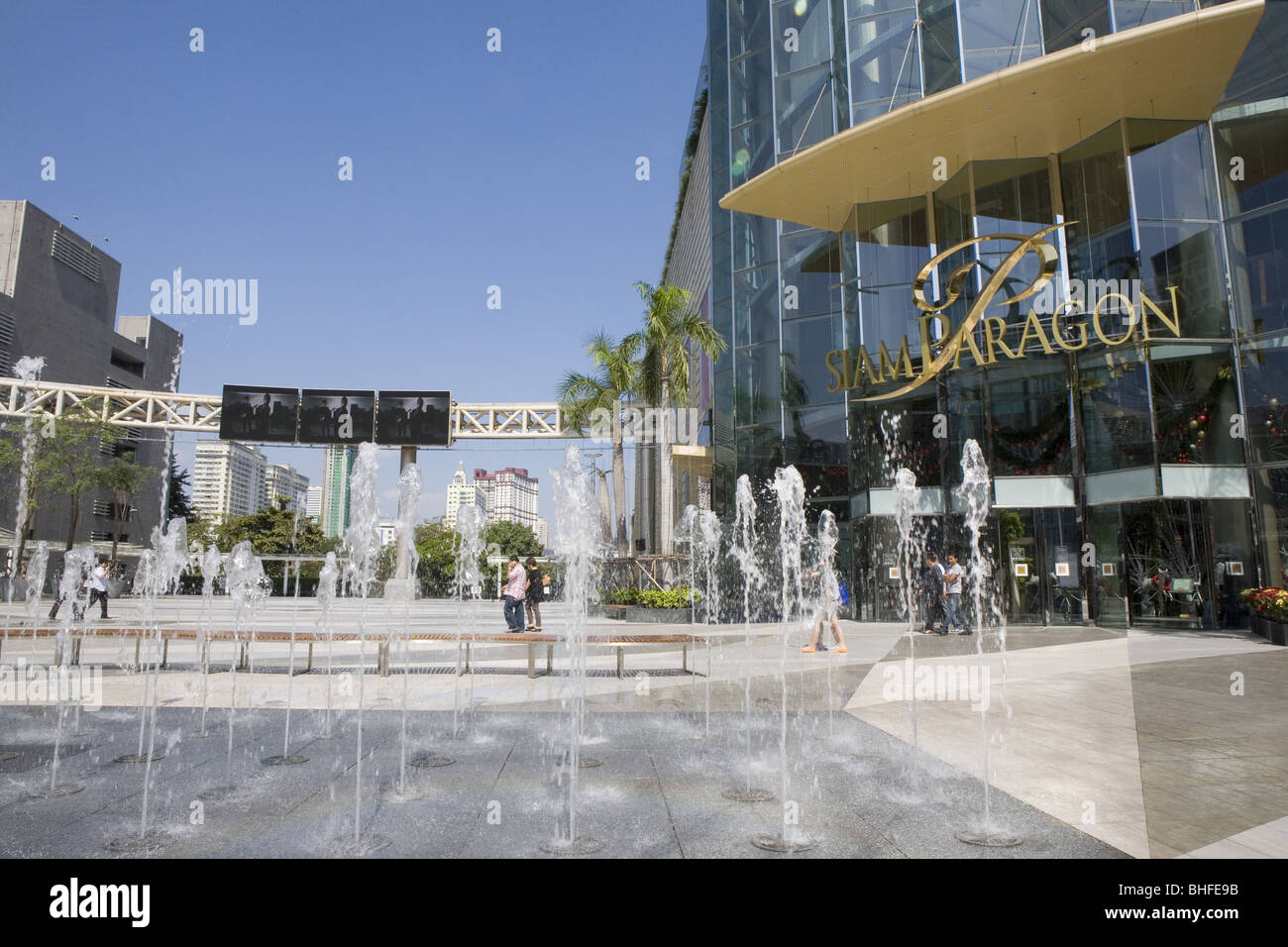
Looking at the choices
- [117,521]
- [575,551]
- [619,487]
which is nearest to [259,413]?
[117,521]

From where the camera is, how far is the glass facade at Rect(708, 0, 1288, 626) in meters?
17.8

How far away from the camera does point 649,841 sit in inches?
170

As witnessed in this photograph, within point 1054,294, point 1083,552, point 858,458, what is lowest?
point 1083,552

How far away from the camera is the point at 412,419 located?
115 ft

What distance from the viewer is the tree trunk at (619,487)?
2638cm

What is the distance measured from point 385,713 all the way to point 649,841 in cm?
481

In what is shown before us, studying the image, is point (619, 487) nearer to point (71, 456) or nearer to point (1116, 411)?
point (1116, 411)

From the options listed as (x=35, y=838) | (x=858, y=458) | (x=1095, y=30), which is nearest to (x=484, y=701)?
(x=35, y=838)

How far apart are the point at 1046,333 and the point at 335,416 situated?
2760 cm

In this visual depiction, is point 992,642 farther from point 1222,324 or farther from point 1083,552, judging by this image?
point 1222,324

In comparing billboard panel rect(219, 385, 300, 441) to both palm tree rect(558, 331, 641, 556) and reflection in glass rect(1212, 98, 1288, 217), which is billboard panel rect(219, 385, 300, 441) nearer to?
palm tree rect(558, 331, 641, 556)

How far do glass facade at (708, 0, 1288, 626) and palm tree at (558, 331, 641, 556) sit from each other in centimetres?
417

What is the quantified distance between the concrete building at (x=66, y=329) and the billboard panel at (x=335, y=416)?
1453 centimetres
